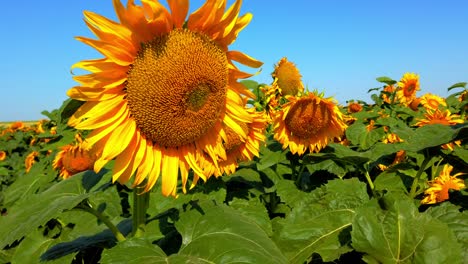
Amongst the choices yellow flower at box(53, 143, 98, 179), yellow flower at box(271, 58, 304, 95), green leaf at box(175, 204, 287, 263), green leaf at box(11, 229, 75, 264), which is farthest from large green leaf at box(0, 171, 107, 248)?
yellow flower at box(271, 58, 304, 95)

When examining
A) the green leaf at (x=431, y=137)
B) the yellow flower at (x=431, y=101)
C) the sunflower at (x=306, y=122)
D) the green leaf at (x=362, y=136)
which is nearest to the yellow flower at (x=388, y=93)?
the yellow flower at (x=431, y=101)

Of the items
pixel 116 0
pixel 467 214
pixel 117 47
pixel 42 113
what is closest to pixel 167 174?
pixel 117 47

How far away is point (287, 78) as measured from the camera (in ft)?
21.5

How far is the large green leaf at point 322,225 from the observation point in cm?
191

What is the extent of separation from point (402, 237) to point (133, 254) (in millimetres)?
1058

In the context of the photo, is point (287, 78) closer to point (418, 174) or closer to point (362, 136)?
point (362, 136)

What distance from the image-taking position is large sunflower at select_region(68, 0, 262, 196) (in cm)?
169

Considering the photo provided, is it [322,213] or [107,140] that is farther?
[322,213]

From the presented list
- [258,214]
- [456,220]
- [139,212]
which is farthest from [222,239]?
[456,220]

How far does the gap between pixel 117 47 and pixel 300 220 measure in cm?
122

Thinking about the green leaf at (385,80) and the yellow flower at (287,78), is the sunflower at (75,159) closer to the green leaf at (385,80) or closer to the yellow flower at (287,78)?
the yellow flower at (287,78)

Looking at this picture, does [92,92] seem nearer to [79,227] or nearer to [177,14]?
[177,14]

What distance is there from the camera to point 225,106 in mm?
2133

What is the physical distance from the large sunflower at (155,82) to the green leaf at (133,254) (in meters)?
0.28
